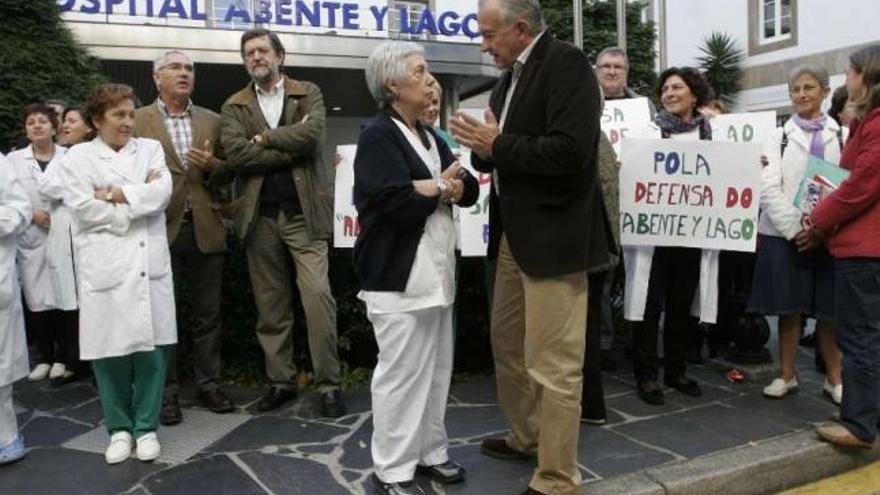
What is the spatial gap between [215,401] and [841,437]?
11.7 ft

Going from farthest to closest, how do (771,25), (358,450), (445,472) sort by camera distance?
(771,25) → (358,450) → (445,472)

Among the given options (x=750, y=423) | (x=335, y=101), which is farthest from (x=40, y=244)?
(x=335, y=101)

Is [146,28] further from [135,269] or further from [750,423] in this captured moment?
[750,423]

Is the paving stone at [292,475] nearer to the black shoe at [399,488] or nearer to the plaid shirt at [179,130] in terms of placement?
the black shoe at [399,488]

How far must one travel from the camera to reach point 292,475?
364 centimetres

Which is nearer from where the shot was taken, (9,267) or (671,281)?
(9,267)

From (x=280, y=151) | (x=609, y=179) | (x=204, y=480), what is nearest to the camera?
(x=204, y=480)

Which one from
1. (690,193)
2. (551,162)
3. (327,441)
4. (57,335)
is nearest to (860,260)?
(690,193)

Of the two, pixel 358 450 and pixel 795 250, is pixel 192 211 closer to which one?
pixel 358 450

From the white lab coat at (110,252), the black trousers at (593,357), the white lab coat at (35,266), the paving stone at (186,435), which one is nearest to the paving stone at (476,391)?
the black trousers at (593,357)

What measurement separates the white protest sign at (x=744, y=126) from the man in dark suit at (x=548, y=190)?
2368 mm

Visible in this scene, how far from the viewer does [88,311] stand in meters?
3.69

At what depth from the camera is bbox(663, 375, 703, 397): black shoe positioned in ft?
15.5

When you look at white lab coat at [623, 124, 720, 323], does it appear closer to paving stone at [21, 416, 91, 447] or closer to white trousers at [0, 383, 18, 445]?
paving stone at [21, 416, 91, 447]
